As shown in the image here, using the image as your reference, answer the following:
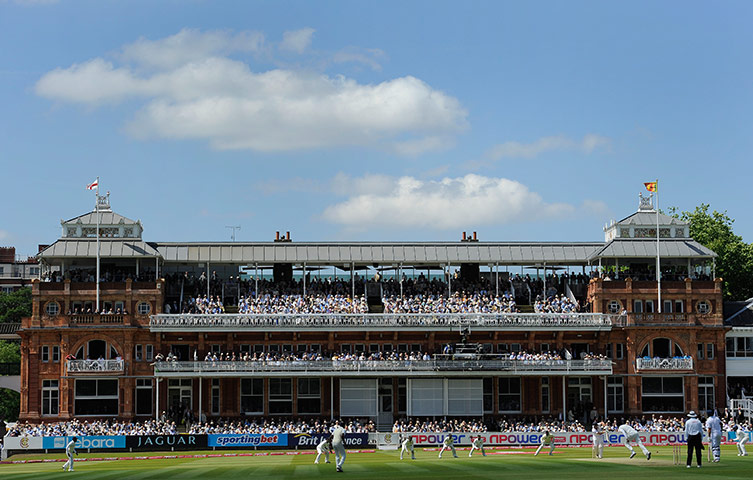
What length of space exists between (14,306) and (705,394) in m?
71.6

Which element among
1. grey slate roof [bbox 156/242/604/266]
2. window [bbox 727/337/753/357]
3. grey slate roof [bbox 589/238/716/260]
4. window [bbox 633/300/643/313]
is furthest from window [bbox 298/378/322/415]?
window [bbox 727/337/753/357]

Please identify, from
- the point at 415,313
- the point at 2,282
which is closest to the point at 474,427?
the point at 415,313

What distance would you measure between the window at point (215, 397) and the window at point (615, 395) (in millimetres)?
25361

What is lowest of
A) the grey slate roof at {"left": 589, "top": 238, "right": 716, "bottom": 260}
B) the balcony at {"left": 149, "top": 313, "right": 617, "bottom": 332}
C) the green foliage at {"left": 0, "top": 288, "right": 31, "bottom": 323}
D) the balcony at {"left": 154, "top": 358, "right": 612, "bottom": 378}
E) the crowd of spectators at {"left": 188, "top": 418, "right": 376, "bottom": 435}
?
A: the crowd of spectators at {"left": 188, "top": 418, "right": 376, "bottom": 435}

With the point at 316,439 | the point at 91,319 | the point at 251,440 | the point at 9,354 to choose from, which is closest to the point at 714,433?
the point at 316,439

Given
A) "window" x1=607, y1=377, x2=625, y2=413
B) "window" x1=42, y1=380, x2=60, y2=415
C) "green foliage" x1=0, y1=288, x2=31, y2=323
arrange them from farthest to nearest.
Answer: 1. "green foliage" x1=0, y1=288, x2=31, y2=323
2. "window" x1=607, y1=377, x2=625, y2=413
3. "window" x1=42, y1=380, x2=60, y2=415

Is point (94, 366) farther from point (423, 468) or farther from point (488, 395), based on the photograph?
point (423, 468)

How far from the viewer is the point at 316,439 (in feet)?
195

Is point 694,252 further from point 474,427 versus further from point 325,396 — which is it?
point 325,396

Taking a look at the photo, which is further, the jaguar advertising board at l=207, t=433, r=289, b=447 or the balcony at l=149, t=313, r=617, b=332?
the balcony at l=149, t=313, r=617, b=332

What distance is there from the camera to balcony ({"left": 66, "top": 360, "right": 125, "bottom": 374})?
65.5 m

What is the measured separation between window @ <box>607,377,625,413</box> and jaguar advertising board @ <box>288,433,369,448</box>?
1816cm

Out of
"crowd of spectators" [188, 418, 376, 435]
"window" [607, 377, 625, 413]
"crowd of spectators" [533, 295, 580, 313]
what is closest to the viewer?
"crowd of spectators" [188, 418, 376, 435]

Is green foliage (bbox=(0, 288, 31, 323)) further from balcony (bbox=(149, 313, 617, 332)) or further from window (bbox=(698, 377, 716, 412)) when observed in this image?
window (bbox=(698, 377, 716, 412))
